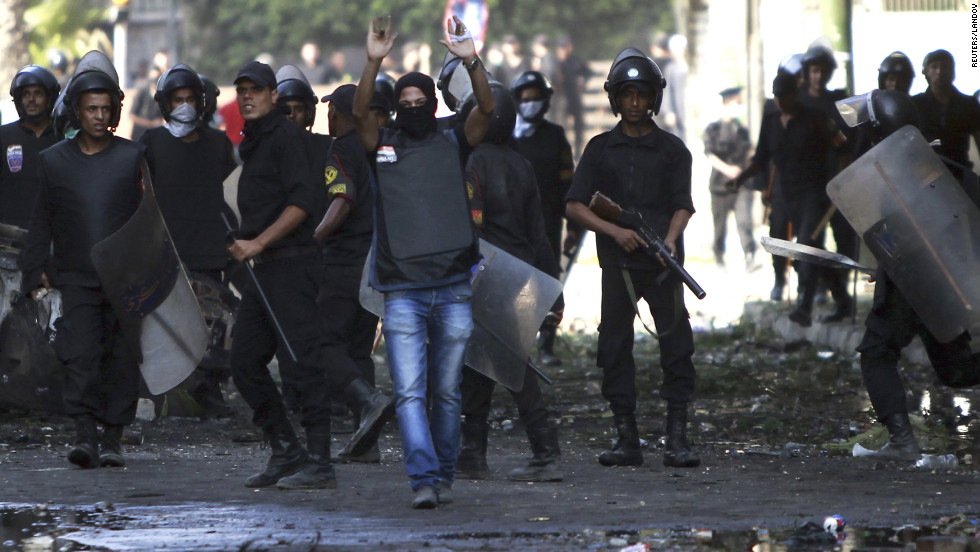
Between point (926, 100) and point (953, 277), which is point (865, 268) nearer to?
point (953, 277)

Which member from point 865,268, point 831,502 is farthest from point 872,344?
point 831,502

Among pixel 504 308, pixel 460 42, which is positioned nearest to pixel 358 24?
pixel 504 308

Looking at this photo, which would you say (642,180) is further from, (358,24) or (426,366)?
(358,24)

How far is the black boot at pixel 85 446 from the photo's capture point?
24.7 ft

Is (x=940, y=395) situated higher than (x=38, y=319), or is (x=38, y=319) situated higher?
(x=38, y=319)

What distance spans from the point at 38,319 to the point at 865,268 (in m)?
4.33

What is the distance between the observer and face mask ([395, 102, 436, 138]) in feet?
21.2

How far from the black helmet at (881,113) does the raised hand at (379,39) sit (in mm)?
2615

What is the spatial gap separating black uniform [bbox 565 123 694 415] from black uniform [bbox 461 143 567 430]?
29cm

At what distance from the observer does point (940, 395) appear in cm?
989

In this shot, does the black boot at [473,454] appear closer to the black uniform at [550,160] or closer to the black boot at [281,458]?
the black boot at [281,458]

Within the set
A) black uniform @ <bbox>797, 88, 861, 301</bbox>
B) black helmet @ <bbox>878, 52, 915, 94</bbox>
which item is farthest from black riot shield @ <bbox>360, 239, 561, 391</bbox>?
black uniform @ <bbox>797, 88, 861, 301</bbox>

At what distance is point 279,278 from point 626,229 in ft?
5.09

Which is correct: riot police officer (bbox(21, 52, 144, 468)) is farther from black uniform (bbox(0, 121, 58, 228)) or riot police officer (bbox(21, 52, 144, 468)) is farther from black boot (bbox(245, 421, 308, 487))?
black uniform (bbox(0, 121, 58, 228))
